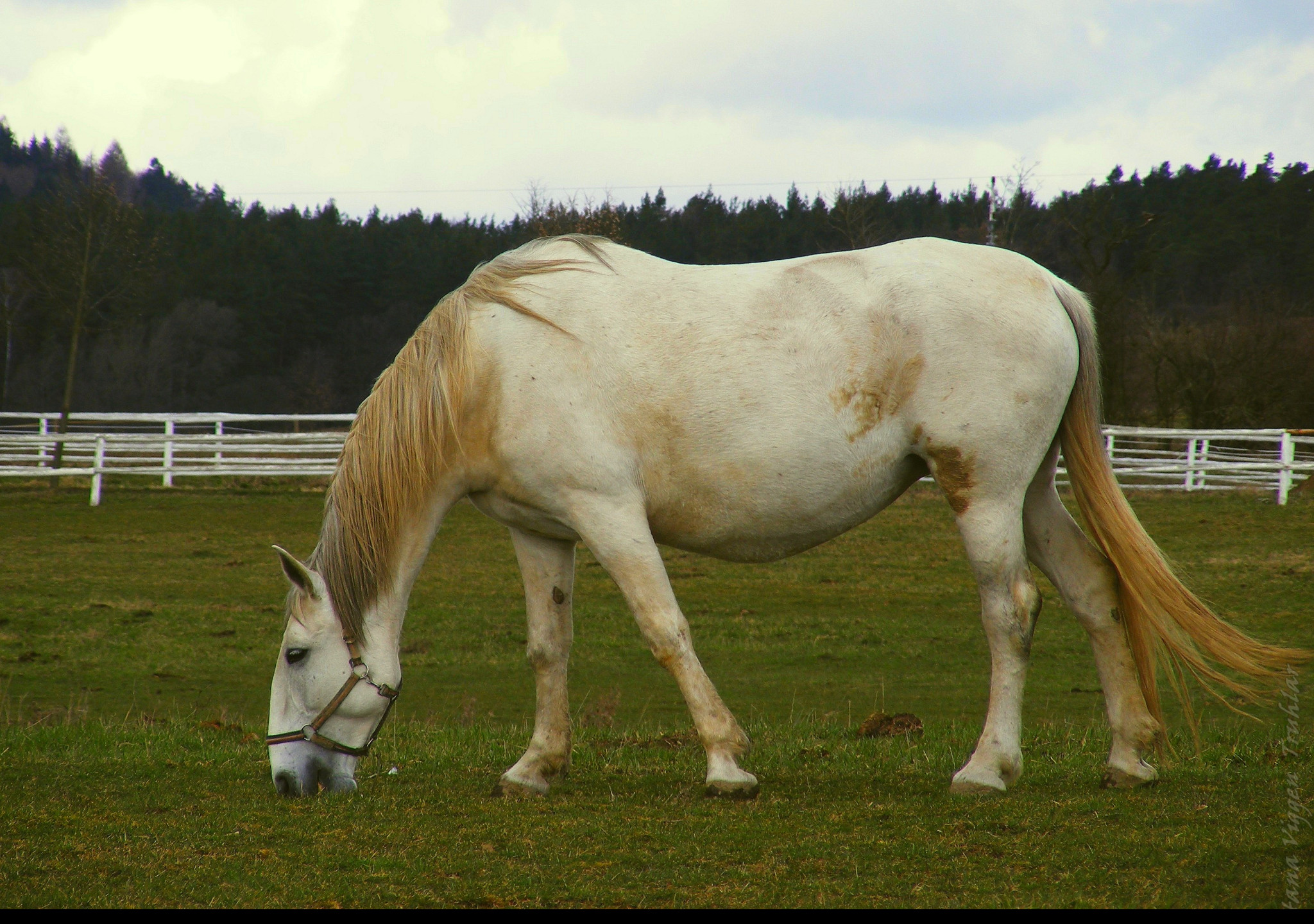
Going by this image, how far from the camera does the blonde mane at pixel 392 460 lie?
4.34 m

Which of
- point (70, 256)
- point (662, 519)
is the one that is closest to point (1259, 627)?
point (662, 519)

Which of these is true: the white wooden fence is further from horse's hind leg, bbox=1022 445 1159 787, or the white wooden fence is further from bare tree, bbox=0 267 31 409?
bare tree, bbox=0 267 31 409

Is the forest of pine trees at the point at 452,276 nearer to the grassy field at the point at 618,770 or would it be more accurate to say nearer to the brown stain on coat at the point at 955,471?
the grassy field at the point at 618,770

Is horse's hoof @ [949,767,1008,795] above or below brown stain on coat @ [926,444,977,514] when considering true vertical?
below

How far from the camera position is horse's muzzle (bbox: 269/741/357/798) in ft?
13.9

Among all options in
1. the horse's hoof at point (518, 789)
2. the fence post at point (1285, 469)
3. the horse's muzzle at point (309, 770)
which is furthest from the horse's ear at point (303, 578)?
the fence post at point (1285, 469)

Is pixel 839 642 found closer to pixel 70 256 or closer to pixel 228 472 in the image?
pixel 228 472

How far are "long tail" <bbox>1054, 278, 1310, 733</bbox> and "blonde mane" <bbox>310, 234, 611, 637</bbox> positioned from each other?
7.40ft

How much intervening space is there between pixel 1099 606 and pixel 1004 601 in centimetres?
55

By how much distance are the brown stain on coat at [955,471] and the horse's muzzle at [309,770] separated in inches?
103

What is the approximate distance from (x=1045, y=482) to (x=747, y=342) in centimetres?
149

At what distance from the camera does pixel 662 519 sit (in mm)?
4426

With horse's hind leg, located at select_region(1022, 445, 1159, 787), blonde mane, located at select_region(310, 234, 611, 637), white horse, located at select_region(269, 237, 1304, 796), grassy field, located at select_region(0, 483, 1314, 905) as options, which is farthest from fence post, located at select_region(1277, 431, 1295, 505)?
blonde mane, located at select_region(310, 234, 611, 637)

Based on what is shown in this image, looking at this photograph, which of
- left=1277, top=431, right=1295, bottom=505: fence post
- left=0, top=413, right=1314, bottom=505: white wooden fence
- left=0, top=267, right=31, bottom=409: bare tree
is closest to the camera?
left=1277, top=431, right=1295, bottom=505: fence post
